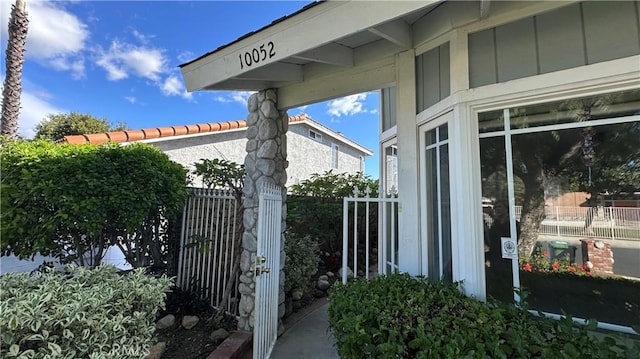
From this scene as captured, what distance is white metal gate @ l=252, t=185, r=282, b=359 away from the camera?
2961mm

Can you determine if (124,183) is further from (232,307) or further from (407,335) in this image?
(407,335)

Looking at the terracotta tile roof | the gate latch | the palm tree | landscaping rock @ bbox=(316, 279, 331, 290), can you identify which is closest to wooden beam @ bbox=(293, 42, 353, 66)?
the gate latch

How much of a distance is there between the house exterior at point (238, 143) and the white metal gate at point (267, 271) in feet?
14.2

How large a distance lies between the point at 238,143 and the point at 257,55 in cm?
900

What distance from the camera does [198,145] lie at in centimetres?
995

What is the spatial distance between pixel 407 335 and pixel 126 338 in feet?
6.70

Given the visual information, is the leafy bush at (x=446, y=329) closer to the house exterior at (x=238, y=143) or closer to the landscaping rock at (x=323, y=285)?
the landscaping rock at (x=323, y=285)

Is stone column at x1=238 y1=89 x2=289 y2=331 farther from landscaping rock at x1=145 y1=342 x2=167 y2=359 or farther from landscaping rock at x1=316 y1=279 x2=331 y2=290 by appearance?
landscaping rock at x1=316 y1=279 x2=331 y2=290

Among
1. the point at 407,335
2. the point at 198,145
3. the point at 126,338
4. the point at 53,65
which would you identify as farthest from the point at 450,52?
the point at 53,65

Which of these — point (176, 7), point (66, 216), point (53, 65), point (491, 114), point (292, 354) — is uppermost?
point (53, 65)

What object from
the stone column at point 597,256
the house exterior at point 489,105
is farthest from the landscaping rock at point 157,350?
the stone column at point 597,256

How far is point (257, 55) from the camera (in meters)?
2.83

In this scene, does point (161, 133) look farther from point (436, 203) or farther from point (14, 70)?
point (436, 203)

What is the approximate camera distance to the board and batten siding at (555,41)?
1.92 meters
